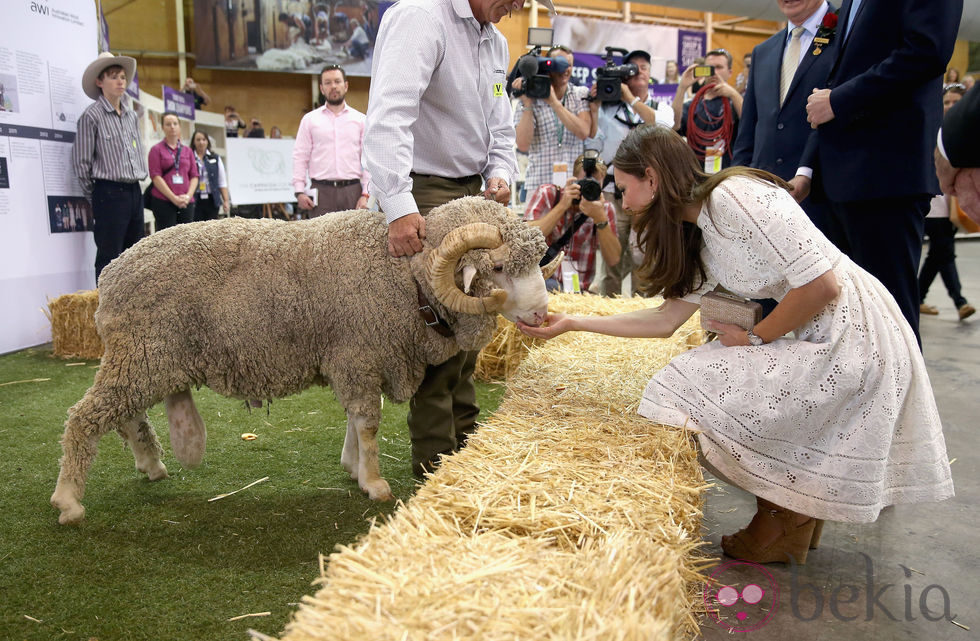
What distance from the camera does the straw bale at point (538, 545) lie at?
1.13 meters

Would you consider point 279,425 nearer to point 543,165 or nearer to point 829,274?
point 829,274

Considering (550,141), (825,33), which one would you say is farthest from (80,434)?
(550,141)

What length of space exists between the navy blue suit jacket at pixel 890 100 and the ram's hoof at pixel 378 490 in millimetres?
2076

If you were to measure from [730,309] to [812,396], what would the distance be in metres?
0.38

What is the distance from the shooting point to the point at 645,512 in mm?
1625

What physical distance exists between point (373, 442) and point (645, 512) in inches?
50.7

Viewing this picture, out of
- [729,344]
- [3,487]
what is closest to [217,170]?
[3,487]

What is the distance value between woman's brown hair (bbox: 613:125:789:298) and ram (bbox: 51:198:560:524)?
40 centimetres

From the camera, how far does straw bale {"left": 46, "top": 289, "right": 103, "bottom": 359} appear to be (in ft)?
16.2

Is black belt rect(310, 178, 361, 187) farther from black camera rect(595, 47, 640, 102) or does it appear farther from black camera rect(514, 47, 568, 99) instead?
black camera rect(595, 47, 640, 102)

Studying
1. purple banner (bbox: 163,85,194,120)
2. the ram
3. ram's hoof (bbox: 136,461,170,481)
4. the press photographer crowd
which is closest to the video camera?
the press photographer crowd

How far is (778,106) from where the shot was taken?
3.20 m

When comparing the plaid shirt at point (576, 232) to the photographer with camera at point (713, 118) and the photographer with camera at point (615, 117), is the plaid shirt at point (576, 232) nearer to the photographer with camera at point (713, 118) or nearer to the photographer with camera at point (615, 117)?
the photographer with camera at point (615, 117)

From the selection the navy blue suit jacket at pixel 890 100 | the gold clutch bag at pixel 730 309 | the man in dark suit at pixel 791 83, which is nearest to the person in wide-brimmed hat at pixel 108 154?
the man in dark suit at pixel 791 83
